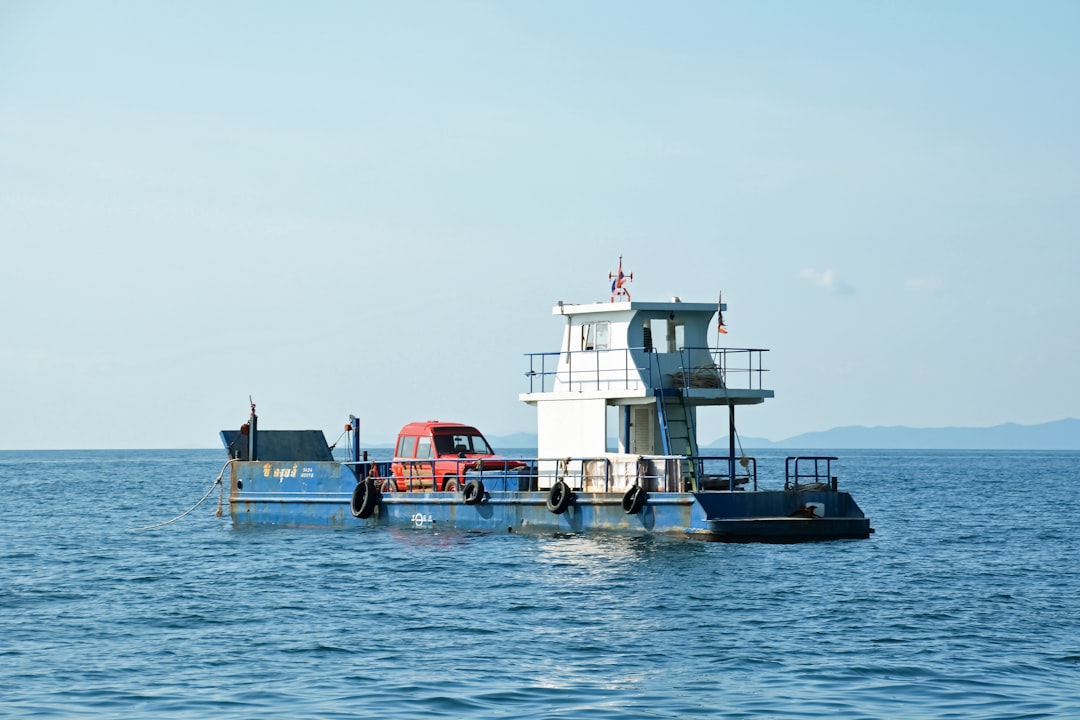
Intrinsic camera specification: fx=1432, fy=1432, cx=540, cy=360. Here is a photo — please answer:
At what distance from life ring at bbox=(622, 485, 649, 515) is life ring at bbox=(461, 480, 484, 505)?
152 inches

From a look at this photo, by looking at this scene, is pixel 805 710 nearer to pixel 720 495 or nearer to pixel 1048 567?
pixel 720 495

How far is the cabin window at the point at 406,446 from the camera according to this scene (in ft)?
112

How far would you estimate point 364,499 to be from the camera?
32.5m

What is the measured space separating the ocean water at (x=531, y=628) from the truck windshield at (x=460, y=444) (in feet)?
8.50

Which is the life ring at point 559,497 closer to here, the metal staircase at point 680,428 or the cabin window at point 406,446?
the metal staircase at point 680,428

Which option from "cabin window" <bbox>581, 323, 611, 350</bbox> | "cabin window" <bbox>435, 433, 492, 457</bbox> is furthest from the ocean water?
"cabin window" <bbox>581, 323, 611, 350</bbox>

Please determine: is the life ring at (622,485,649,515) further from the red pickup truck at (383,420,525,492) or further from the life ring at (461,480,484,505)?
the red pickup truck at (383,420,525,492)

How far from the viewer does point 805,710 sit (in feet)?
48.2

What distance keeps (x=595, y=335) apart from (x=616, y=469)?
3.18m

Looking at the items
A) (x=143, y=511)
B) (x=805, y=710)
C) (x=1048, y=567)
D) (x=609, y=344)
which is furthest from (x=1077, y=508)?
(x=805, y=710)

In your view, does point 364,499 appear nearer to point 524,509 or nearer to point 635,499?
point 524,509

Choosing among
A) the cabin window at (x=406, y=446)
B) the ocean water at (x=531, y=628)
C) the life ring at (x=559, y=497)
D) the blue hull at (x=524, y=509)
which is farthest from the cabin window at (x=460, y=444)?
the life ring at (x=559, y=497)

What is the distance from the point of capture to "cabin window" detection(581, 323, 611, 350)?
30.5 m

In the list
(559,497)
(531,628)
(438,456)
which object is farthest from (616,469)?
(531,628)
